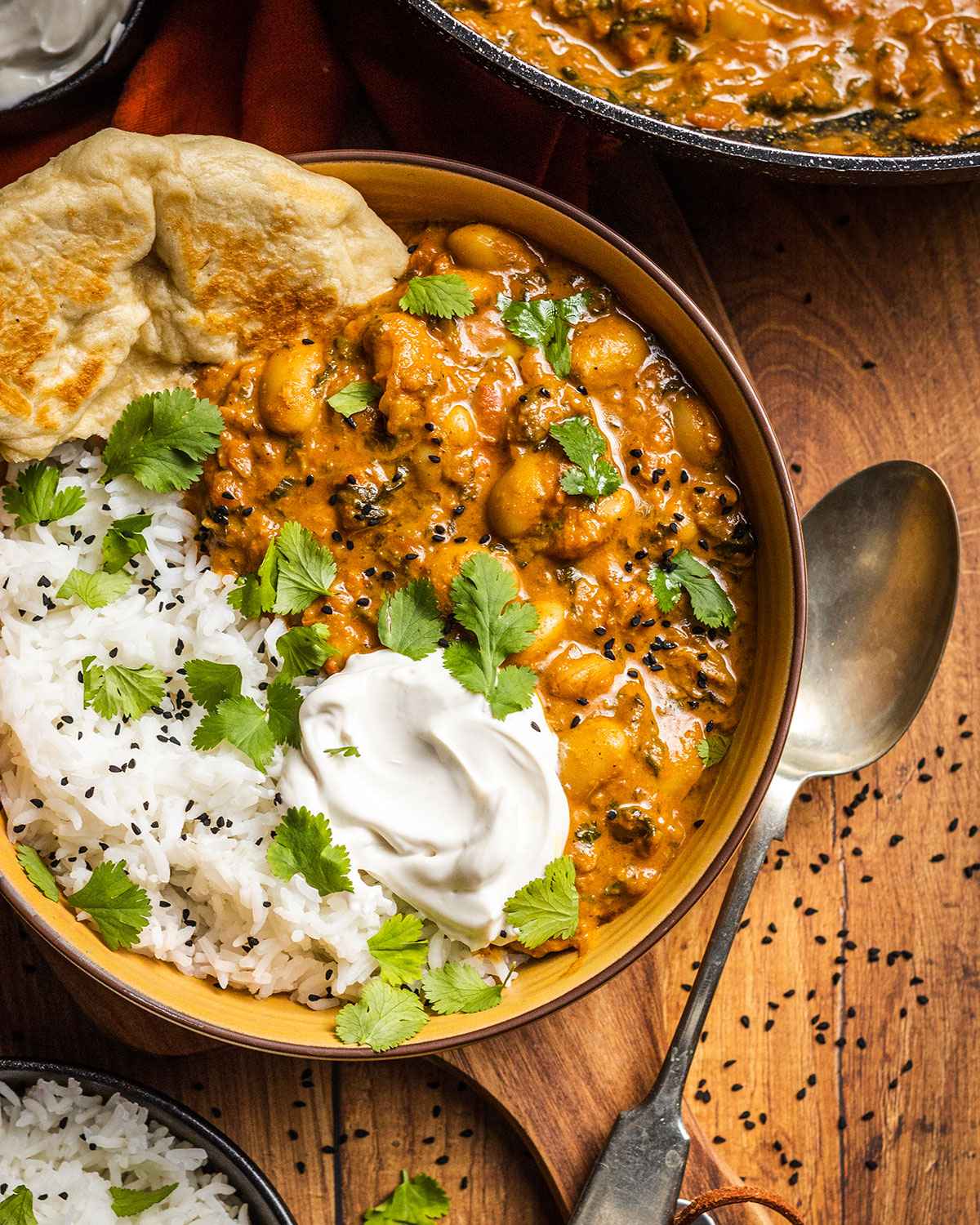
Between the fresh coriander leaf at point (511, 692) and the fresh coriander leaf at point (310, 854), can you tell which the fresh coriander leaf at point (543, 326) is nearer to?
the fresh coriander leaf at point (511, 692)

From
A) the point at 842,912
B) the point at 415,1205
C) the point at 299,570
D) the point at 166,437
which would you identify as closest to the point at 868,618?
the point at 842,912

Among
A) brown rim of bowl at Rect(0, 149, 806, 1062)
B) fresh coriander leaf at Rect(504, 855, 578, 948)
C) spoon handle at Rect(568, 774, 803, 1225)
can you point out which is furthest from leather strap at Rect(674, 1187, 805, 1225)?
fresh coriander leaf at Rect(504, 855, 578, 948)

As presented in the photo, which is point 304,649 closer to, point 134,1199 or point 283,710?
point 283,710

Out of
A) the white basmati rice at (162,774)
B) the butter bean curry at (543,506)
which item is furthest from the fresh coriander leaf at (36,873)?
the butter bean curry at (543,506)

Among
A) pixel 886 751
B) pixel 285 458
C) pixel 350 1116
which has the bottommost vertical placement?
pixel 350 1116

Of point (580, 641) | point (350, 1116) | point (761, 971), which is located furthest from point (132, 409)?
point (761, 971)

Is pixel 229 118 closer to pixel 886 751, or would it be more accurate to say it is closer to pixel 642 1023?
pixel 886 751

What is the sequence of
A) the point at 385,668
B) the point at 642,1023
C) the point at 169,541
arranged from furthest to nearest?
the point at 642,1023 < the point at 169,541 < the point at 385,668
